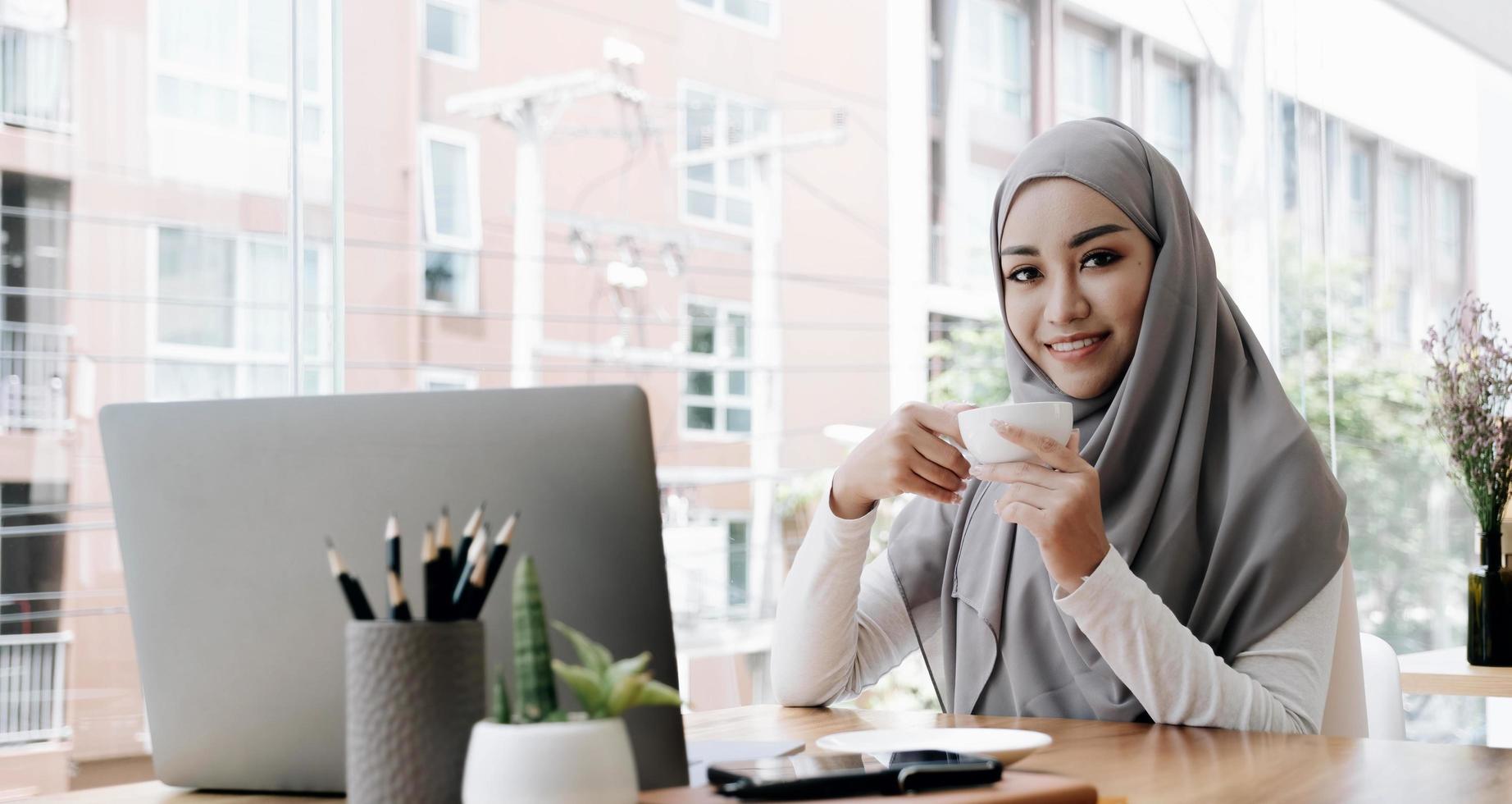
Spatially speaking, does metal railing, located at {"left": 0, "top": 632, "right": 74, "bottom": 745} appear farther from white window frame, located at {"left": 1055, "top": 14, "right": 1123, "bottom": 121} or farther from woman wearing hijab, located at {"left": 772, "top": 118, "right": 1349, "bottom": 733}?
white window frame, located at {"left": 1055, "top": 14, "right": 1123, "bottom": 121}

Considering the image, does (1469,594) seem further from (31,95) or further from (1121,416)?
(31,95)

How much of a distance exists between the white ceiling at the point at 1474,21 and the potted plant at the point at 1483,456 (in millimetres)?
2094

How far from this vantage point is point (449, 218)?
327cm

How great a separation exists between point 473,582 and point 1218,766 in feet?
1.82

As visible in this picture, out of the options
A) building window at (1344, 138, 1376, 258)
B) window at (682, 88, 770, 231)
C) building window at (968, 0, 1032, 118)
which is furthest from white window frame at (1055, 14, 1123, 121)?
window at (682, 88, 770, 231)

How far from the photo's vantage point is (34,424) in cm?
192

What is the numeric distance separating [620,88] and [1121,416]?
2.94 meters

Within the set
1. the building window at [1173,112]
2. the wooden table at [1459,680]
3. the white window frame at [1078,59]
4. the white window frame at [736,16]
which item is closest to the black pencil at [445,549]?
the wooden table at [1459,680]

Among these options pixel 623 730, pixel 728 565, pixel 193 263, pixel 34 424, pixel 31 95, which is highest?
pixel 31 95

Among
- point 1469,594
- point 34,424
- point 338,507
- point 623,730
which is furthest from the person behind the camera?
point 1469,594

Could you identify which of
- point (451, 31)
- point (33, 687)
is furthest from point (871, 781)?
point (451, 31)

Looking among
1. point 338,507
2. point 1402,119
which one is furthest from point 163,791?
point 1402,119

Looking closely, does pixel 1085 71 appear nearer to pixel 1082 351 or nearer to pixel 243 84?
pixel 243 84

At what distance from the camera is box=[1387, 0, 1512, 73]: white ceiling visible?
4043 millimetres
